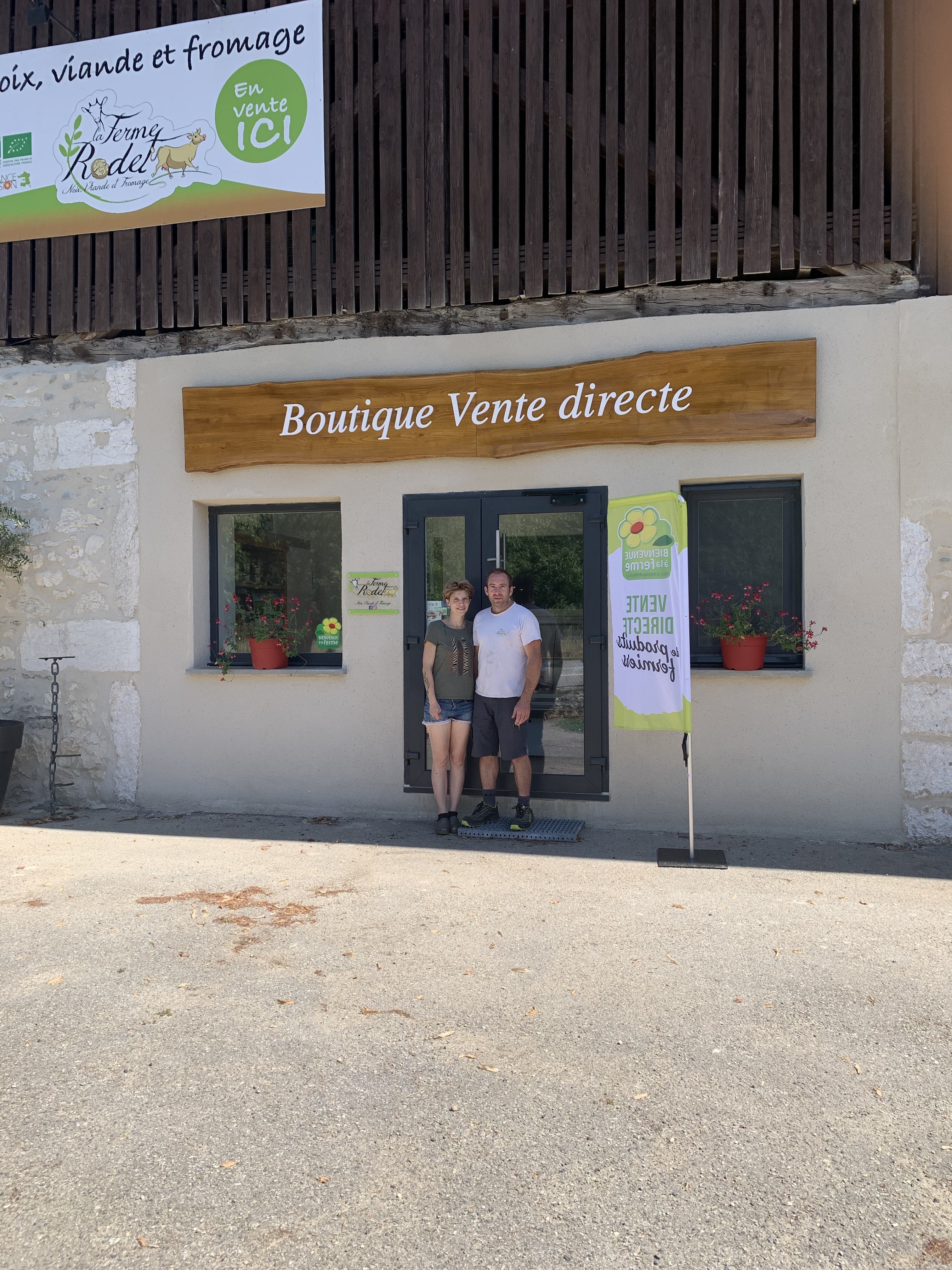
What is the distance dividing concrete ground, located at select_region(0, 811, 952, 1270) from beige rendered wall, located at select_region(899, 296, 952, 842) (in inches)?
39.9

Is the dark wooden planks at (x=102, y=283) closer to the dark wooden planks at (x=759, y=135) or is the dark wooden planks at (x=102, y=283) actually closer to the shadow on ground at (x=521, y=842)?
the shadow on ground at (x=521, y=842)

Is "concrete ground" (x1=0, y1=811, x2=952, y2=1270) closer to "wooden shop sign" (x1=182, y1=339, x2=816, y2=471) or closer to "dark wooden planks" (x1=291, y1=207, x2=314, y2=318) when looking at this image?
"wooden shop sign" (x1=182, y1=339, x2=816, y2=471)

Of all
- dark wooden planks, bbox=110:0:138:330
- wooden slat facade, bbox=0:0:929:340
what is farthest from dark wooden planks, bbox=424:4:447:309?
dark wooden planks, bbox=110:0:138:330

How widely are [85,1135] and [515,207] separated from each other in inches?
268

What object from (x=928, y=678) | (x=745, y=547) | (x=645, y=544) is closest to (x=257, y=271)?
(x=645, y=544)

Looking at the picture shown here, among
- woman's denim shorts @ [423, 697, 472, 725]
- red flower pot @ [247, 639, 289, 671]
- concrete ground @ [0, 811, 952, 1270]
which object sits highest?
red flower pot @ [247, 639, 289, 671]

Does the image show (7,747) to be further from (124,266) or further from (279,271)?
(279,271)

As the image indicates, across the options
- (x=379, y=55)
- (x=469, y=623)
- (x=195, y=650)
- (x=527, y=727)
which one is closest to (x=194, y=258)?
(x=379, y=55)

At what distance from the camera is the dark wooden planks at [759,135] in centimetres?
702

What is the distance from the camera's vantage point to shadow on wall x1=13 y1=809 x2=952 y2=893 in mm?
6184

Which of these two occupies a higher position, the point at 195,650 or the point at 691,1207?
the point at 195,650

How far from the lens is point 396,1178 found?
108 inches

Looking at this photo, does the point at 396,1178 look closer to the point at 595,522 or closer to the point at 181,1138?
the point at 181,1138

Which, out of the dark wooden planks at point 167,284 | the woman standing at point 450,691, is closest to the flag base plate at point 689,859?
the woman standing at point 450,691
